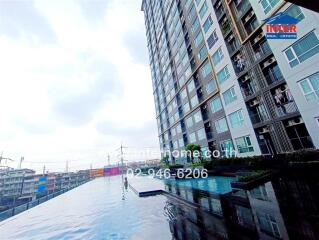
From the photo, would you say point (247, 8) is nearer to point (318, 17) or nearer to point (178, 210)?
point (318, 17)

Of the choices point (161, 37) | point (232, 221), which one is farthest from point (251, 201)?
point (161, 37)

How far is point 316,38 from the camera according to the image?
13641 mm

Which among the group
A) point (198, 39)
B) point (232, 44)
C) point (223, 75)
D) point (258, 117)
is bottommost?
point (258, 117)

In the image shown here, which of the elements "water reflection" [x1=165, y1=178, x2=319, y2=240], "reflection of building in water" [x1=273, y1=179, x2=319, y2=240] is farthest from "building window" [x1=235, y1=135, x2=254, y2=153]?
"reflection of building in water" [x1=273, y1=179, x2=319, y2=240]

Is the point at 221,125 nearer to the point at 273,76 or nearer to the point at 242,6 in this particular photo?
the point at 273,76

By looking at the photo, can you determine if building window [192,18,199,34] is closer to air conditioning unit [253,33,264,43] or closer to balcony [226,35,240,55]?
balcony [226,35,240,55]

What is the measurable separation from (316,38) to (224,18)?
1376 cm

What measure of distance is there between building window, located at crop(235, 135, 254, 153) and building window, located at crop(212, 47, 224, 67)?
12.3 meters

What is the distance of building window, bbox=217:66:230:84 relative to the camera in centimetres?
2414

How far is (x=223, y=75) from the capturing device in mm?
24891

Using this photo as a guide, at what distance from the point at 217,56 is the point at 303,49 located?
491 inches

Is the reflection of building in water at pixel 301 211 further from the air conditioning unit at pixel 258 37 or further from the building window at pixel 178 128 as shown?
the building window at pixel 178 128

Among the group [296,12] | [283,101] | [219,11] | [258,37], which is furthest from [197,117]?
[296,12]

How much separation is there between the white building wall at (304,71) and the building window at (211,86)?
36.6 ft
